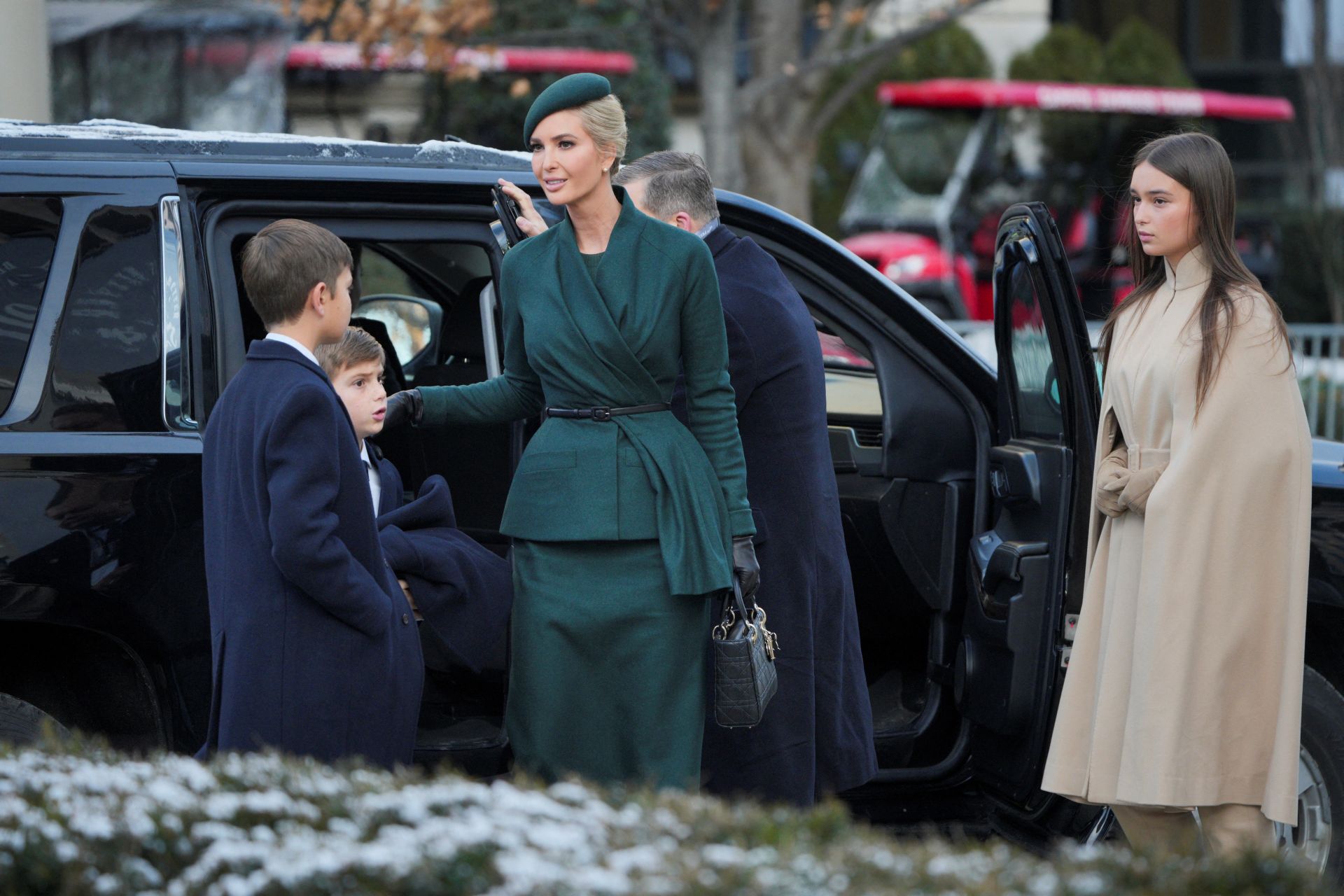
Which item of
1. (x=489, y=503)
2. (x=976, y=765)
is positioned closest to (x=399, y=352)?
(x=489, y=503)

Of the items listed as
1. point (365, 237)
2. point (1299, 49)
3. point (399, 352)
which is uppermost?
point (1299, 49)

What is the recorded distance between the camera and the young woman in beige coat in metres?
3.13

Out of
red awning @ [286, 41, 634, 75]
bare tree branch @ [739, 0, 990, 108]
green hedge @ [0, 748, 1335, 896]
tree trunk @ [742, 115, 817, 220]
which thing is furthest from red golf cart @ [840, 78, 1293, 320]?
green hedge @ [0, 748, 1335, 896]

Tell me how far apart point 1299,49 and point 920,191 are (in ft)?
12.9

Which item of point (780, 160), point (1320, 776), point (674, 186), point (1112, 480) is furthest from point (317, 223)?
point (780, 160)

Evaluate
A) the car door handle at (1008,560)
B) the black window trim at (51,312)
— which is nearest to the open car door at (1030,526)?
the car door handle at (1008,560)

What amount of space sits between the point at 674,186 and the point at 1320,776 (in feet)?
6.74

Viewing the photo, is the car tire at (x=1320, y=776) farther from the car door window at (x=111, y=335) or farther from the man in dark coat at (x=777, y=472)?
the car door window at (x=111, y=335)

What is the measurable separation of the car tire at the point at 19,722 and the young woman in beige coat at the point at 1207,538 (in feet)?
7.16

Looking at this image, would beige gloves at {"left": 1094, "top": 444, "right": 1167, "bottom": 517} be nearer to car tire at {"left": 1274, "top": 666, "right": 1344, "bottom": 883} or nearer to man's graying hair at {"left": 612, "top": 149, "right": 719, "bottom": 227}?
car tire at {"left": 1274, "top": 666, "right": 1344, "bottom": 883}

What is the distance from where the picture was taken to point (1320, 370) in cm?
988

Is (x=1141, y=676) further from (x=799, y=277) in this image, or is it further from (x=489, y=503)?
(x=489, y=503)

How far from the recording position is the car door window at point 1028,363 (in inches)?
141

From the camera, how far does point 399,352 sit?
442cm
